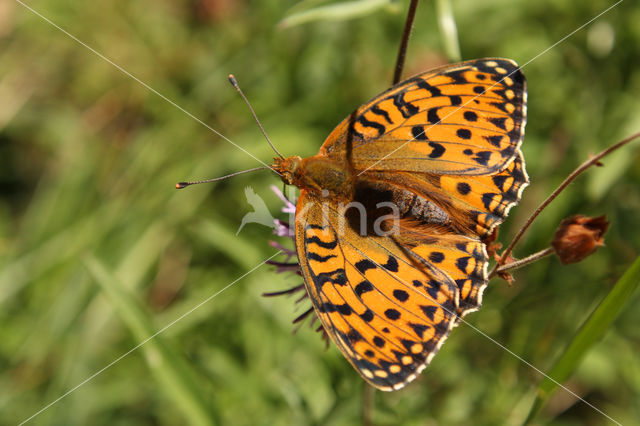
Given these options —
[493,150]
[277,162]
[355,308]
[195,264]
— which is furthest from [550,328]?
[195,264]

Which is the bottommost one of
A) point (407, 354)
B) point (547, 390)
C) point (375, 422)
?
point (375, 422)

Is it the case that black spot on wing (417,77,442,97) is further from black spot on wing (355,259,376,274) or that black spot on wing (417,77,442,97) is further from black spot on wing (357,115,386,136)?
black spot on wing (355,259,376,274)

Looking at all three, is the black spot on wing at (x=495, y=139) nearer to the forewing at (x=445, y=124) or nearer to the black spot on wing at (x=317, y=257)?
the forewing at (x=445, y=124)

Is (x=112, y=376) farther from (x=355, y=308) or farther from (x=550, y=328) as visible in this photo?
(x=550, y=328)

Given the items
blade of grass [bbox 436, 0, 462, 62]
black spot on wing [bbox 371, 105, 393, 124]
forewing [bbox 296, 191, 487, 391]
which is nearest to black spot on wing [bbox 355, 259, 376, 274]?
forewing [bbox 296, 191, 487, 391]

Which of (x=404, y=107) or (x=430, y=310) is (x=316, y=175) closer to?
(x=404, y=107)

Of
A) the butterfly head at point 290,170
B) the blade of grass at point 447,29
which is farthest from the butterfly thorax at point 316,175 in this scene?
the blade of grass at point 447,29

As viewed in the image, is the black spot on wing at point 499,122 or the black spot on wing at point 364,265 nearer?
the black spot on wing at point 364,265
